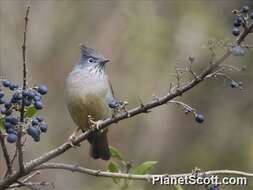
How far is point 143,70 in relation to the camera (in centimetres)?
782

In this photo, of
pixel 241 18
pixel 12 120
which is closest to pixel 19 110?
pixel 12 120

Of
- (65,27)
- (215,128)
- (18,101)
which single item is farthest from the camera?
(65,27)

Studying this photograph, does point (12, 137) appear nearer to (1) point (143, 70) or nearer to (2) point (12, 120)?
Result: (2) point (12, 120)

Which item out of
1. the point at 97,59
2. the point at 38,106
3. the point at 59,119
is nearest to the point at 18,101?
the point at 38,106

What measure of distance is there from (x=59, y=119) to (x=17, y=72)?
2.47ft

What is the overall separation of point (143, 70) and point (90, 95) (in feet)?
9.19

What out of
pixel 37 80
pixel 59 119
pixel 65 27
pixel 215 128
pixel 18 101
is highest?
pixel 65 27

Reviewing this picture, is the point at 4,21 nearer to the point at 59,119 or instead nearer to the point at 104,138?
the point at 59,119

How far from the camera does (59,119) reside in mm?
7934

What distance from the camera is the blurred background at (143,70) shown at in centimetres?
701

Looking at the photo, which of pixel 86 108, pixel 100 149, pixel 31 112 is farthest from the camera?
pixel 100 149

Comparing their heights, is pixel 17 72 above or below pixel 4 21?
below

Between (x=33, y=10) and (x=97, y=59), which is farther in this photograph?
(x=33, y=10)

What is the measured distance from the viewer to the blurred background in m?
7.01
